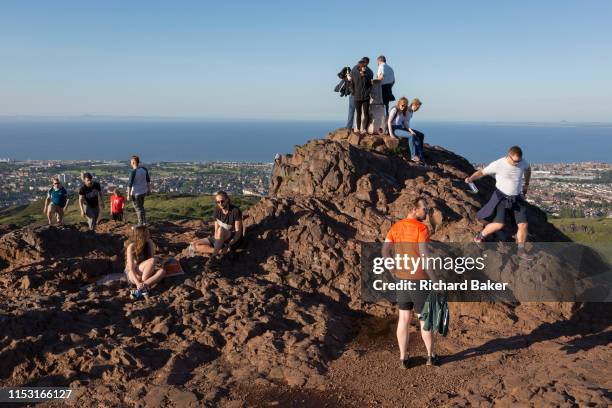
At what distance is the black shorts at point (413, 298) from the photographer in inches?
264

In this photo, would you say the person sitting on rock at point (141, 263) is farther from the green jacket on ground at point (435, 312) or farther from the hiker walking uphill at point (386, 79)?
the hiker walking uphill at point (386, 79)

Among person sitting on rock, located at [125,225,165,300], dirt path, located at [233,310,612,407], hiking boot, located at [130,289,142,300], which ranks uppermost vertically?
person sitting on rock, located at [125,225,165,300]

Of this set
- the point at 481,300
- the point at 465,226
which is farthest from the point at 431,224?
the point at 481,300

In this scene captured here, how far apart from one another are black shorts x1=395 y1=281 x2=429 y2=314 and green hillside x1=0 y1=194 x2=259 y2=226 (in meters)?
43.7

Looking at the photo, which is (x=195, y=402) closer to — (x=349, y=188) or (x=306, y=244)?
(x=306, y=244)

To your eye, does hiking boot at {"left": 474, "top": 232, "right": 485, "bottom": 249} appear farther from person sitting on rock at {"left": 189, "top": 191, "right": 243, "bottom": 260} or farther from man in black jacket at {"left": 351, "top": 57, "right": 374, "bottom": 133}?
man in black jacket at {"left": 351, "top": 57, "right": 374, "bottom": 133}

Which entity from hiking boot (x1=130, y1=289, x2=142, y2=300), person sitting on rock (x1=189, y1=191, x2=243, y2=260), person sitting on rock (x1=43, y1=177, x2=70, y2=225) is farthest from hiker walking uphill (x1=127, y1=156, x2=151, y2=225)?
hiking boot (x1=130, y1=289, x2=142, y2=300)

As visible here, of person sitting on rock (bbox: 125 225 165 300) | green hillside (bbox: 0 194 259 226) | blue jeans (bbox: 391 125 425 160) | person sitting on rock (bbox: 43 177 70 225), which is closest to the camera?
person sitting on rock (bbox: 125 225 165 300)

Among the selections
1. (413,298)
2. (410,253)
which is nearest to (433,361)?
(413,298)

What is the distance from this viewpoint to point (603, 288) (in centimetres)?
995

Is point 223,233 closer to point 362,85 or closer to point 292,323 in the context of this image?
point 292,323

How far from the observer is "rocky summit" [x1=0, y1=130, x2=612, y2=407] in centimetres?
654

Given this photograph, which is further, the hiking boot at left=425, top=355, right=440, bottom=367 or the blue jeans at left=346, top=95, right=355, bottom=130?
the blue jeans at left=346, top=95, right=355, bottom=130

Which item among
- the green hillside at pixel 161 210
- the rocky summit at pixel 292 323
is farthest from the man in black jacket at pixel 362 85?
the green hillside at pixel 161 210
